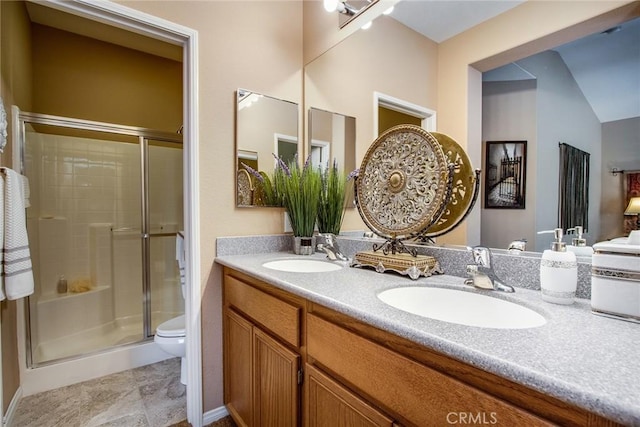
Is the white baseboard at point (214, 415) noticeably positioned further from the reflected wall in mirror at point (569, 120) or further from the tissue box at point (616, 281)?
the tissue box at point (616, 281)

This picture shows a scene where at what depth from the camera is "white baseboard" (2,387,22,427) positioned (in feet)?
4.96

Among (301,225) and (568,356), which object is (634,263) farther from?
(301,225)

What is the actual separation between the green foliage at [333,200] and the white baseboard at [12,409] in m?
1.87

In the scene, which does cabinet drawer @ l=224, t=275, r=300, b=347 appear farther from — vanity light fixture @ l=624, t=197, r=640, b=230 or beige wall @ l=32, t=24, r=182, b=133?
beige wall @ l=32, t=24, r=182, b=133

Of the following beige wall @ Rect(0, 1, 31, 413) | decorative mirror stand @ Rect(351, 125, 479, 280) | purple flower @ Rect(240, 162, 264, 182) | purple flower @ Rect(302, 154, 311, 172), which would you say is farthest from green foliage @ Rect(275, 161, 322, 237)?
beige wall @ Rect(0, 1, 31, 413)

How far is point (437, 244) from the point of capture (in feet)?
3.97

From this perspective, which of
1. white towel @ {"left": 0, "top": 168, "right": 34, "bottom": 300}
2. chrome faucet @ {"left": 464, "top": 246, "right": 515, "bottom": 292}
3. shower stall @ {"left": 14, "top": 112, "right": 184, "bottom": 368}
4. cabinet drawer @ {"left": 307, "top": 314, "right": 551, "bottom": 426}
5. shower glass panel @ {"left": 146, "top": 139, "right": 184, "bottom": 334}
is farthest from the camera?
shower glass panel @ {"left": 146, "top": 139, "right": 184, "bottom": 334}

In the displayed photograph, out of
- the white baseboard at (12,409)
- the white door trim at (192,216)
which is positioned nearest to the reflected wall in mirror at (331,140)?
the white door trim at (192,216)

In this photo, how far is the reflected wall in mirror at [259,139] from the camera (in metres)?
1.69

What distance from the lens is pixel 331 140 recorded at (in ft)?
5.98

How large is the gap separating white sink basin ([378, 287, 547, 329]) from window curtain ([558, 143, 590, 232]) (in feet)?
1.04

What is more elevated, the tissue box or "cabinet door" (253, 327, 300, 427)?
the tissue box

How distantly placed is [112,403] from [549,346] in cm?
218

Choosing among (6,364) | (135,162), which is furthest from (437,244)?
(135,162)
